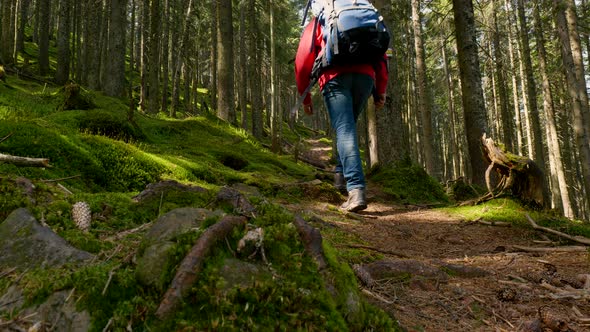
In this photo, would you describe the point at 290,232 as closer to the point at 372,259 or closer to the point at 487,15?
the point at 372,259

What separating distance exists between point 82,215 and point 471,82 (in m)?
6.31

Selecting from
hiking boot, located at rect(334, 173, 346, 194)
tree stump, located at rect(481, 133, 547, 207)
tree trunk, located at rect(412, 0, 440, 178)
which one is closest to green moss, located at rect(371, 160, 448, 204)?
A: hiking boot, located at rect(334, 173, 346, 194)

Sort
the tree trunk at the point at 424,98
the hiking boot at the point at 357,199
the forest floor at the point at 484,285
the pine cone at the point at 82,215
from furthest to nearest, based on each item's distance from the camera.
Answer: the tree trunk at the point at 424,98 → the hiking boot at the point at 357,199 → the pine cone at the point at 82,215 → the forest floor at the point at 484,285

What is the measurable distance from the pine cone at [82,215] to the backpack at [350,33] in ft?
9.26

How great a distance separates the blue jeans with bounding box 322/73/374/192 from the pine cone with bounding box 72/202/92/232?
115 inches

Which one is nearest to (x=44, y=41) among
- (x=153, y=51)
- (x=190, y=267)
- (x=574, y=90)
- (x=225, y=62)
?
(x=153, y=51)

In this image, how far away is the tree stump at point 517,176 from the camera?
467 cm

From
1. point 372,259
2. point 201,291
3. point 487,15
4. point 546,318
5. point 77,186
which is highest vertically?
point 487,15

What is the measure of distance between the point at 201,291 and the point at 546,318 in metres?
1.65

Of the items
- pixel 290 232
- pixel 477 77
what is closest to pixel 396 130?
pixel 477 77

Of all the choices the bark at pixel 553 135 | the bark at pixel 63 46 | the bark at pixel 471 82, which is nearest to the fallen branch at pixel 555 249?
the bark at pixel 471 82

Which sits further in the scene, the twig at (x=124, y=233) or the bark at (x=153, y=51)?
the bark at (x=153, y=51)

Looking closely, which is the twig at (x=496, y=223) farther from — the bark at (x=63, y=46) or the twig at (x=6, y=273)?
the bark at (x=63, y=46)

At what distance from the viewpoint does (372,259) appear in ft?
8.48
